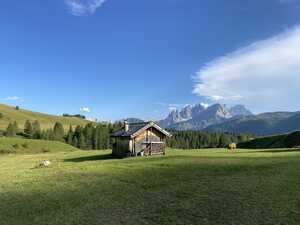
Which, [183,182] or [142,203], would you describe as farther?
[183,182]

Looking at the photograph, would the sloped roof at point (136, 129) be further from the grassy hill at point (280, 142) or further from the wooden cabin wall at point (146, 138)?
the grassy hill at point (280, 142)

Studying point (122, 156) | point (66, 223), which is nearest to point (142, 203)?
point (66, 223)

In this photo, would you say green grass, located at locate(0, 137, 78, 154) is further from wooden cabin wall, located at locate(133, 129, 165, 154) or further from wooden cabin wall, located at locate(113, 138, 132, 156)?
wooden cabin wall, located at locate(133, 129, 165, 154)

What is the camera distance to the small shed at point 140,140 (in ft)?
201

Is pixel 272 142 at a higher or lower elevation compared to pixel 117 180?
higher

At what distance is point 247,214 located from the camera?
1758cm

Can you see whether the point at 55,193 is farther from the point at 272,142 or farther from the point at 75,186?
the point at 272,142

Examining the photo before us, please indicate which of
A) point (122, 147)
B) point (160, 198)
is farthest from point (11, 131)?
point (160, 198)

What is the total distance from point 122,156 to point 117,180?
32319 millimetres

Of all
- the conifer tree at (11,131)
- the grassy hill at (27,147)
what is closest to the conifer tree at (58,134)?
the conifer tree at (11,131)

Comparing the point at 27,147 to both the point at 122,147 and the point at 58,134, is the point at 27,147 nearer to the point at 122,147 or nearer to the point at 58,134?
the point at 58,134

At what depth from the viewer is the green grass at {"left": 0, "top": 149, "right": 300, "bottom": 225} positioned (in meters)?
17.6

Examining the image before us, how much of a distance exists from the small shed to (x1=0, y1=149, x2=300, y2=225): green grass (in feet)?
91.3

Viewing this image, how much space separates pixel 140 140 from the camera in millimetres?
62438
